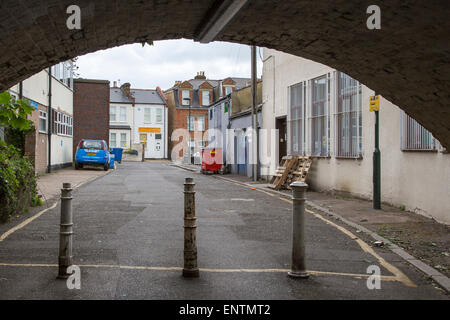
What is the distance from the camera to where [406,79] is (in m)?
5.91

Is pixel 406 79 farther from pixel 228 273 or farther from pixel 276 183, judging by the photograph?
pixel 276 183

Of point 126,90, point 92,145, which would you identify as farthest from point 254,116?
point 126,90

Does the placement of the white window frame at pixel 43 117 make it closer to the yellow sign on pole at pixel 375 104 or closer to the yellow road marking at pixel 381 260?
the yellow sign on pole at pixel 375 104

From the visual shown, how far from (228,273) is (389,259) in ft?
7.84

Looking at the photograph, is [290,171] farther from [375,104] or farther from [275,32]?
[275,32]

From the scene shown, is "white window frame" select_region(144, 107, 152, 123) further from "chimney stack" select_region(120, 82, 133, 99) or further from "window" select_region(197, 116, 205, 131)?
"window" select_region(197, 116, 205, 131)

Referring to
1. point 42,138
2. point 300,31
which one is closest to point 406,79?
point 300,31

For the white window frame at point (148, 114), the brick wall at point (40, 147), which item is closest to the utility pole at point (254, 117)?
the brick wall at point (40, 147)

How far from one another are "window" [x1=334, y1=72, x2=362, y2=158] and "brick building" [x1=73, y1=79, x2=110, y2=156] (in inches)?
1153

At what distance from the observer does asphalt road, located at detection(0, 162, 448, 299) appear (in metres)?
4.99

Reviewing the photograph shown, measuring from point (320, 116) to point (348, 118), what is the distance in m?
1.94

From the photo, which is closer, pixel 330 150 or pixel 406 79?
Answer: pixel 406 79

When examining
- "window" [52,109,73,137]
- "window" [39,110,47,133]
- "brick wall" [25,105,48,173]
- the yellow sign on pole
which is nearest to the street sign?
"window" [52,109,73,137]

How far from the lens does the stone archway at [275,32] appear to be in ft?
14.0
